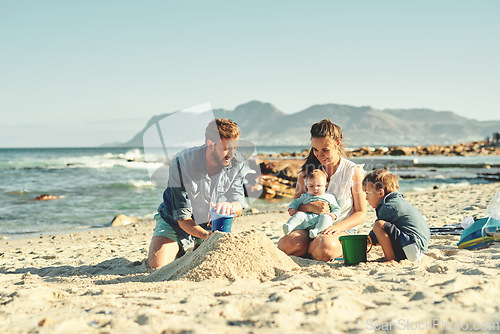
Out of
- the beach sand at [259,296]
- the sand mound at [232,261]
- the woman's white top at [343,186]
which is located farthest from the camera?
the woman's white top at [343,186]

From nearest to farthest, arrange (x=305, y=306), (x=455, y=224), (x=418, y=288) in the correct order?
(x=305, y=306)
(x=418, y=288)
(x=455, y=224)

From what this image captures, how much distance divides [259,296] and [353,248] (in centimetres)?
143

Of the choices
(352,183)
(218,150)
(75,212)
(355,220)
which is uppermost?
(218,150)

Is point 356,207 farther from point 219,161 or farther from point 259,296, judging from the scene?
point 259,296

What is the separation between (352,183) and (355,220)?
382 millimetres

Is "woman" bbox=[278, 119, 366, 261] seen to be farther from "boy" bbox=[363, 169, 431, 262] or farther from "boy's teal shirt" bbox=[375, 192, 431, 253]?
"boy's teal shirt" bbox=[375, 192, 431, 253]

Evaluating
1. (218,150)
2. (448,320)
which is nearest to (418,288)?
(448,320)

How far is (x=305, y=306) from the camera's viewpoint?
238cm

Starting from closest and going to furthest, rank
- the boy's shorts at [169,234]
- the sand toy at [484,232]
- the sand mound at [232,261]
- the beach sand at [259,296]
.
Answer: the beach sand at [259,296], the sand mound at [232,261], the sand toy at [484,232], the boy's shorts at [169,234]

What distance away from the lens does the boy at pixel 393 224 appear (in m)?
3.74

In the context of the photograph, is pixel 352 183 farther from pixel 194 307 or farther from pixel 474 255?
pixel 194 307

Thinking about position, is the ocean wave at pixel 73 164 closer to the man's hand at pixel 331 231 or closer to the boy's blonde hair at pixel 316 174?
the boy's blonde hair at pixel 316 174

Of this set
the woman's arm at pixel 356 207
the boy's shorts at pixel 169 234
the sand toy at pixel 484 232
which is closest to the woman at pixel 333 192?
the woman's arm at pixel 356 207

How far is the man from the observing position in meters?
3.90
